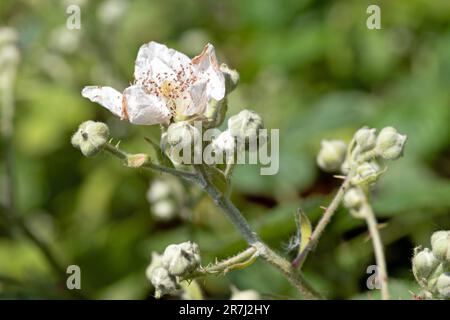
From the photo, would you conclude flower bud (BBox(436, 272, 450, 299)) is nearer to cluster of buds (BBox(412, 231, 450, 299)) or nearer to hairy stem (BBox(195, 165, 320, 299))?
cluster of buds (BBox(412, 231, 450, 299))

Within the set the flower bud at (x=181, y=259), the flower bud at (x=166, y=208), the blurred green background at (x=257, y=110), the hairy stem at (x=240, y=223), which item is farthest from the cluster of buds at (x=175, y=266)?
the flower bud at (x=166, y=208)

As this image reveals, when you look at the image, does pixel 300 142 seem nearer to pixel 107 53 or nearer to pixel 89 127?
pixel 107 53

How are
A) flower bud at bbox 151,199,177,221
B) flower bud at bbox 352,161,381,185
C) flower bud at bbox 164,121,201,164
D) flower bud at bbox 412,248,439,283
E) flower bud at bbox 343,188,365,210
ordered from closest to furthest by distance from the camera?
flower bud at bbox 164,121,201,164, flower bud at bbox 412,248,439,283, flower bud at bbox 352,161,381,185, flower bud at bbox 343,188,365,210, flower bud at bbox 151,199,177,221

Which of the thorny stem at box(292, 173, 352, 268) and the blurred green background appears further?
the blurred green background

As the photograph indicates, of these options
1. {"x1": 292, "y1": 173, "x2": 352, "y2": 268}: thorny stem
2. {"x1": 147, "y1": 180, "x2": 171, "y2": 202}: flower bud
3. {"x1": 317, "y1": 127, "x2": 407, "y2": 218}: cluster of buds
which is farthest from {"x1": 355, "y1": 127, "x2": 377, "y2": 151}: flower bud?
{"x1": 147, "y1": 180, "x2": 171, "y2": 202}: flower bud

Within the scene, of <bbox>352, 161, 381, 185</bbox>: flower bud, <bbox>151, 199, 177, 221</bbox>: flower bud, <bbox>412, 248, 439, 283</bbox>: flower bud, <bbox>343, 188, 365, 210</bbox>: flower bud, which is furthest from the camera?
<bbox>151, 199, 177, 221</bbox>: flower bud

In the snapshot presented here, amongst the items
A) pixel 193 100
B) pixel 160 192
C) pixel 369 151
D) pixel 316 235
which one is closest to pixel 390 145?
pixel 369 151

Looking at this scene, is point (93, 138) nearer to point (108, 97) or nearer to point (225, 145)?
point (108, 97)

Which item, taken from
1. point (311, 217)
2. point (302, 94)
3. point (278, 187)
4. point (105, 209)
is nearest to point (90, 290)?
point (105, 209)
